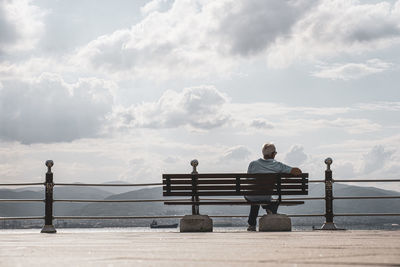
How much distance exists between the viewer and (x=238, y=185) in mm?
10914

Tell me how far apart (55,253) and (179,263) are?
5.37 ft

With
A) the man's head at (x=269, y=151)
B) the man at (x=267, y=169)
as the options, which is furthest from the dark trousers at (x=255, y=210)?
the man's head at (x=269, y=151)

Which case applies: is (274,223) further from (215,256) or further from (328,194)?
(215,256)

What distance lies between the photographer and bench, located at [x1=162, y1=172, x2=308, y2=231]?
10.8 meters

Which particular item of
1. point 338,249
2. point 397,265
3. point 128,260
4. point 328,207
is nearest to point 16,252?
point 128,260

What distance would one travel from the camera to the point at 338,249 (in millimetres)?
5902

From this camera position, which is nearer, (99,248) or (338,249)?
(338,249)

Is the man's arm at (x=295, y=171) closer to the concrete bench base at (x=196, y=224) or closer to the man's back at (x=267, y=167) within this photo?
the man's back at (x=267, y=167)

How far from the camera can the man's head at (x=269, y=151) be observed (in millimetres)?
11039

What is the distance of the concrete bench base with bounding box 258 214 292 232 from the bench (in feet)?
0.81

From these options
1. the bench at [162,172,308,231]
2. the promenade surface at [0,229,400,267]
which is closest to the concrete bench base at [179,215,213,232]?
the bench at [162,172,308,231]

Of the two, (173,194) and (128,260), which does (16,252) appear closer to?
(128,260)

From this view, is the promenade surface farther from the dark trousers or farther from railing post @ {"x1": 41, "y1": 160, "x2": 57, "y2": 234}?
railing post @ {"x1": 41, "y1": 160, "x2": 57, "y2": 234}

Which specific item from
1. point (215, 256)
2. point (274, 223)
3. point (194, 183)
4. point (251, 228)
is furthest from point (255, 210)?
point (215, 256)
